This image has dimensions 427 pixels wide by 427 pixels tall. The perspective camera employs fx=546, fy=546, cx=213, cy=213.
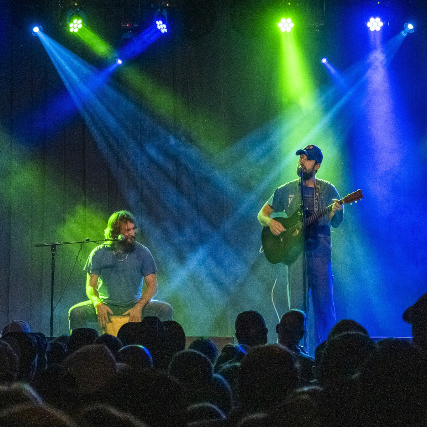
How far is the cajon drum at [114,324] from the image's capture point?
577 centimetres

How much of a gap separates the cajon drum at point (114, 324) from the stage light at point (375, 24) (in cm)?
523

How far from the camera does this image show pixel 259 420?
1.39 m

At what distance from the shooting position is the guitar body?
5469 millimetres

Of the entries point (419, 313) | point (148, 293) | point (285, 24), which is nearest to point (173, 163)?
point (285, 24)

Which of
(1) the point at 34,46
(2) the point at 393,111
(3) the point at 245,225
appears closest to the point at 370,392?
(3) the point at 245,225

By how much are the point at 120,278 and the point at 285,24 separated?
428cm

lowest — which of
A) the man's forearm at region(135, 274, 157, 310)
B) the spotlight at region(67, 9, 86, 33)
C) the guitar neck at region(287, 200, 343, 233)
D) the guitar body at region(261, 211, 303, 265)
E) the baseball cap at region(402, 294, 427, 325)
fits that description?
the man's forearm at region(135, 274, 157, 310)

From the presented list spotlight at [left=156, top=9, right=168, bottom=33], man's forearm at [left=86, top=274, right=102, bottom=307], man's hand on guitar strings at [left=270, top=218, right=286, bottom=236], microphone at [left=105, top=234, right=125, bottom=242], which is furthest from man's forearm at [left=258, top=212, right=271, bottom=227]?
spotlight at [left=156, top=9, right=168, bottom=33]

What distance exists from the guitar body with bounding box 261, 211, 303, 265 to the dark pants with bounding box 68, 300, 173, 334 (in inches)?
52.3

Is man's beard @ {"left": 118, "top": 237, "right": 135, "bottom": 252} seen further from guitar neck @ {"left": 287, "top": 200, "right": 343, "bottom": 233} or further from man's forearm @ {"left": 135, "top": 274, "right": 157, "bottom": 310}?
guitar neck @ {"left": 287, "top": 200, "right": 343, "bottom": 233}

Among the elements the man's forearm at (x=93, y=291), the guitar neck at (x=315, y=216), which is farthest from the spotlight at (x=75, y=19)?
the guitar neck at (x=315, y=216)

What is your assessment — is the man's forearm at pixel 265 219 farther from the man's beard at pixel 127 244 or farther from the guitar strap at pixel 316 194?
the man's beard at pixel 127 244

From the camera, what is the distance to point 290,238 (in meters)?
5.54

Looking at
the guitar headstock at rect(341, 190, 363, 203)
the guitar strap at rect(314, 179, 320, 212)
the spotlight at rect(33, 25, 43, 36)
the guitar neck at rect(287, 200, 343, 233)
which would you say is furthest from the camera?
the spotlight at rect(33, 25, 43, 36)
